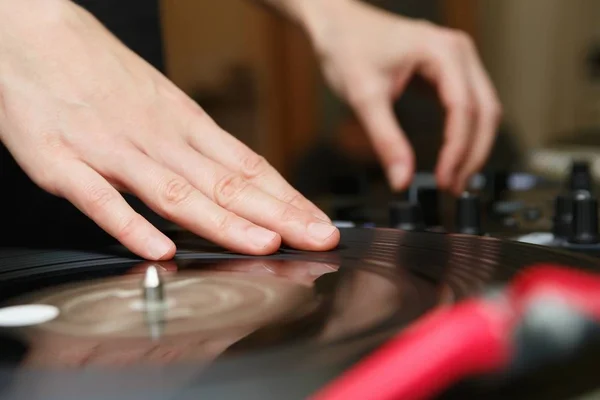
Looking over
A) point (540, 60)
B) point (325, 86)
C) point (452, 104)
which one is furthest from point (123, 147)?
point (540, 60)

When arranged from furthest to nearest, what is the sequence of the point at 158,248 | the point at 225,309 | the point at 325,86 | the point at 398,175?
1. the point at 325,86
2. the point at 398,175
3. the point at 158,248
4. the point at 225,309

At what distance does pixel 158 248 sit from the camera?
710 millimetres

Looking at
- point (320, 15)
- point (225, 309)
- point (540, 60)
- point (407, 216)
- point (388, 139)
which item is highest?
point (540, 60)

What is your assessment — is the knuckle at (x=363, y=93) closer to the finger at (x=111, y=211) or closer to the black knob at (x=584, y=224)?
the black knob at (x=584, y=224)

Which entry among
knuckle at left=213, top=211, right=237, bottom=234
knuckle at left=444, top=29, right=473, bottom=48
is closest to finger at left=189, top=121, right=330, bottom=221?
knuckle at left=213, top=211, right=237, bottom=234

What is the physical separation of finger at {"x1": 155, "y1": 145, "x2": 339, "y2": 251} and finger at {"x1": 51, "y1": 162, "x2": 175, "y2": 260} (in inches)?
3.6

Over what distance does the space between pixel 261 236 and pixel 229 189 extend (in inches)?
4.0

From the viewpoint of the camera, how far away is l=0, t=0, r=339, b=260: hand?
736 mm

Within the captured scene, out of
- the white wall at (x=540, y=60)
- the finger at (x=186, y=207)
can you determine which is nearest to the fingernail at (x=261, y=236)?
the finger at (x=186, y=207)

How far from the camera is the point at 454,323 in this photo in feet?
1.22

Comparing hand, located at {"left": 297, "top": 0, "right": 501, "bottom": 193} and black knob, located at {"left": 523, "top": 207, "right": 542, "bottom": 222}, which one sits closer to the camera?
black knob, located at {"left": 523, "top": 207, "right": 542, "bottom": 222}

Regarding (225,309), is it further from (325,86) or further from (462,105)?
(325,86)

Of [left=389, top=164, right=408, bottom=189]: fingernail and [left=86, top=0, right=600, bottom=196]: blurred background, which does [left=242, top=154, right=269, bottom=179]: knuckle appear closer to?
[left=389, top=164, right=408, bottom=189]: fingernail

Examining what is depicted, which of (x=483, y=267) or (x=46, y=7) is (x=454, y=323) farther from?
(x=46, y=7)
